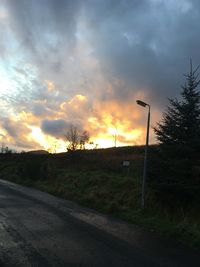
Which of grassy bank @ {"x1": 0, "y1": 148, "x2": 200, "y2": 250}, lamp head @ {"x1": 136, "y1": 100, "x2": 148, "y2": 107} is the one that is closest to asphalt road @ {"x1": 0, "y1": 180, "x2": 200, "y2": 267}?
grassy bank @ {"x1": 0, "y1": 148, "x2": 200, "y2": 250}

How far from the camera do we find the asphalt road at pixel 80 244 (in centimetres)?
908

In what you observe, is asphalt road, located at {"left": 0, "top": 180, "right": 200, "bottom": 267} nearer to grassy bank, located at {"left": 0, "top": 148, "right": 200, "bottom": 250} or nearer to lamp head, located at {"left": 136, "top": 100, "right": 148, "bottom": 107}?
grassy bank, located at {"left": 0, "top": 148, "right": 200, "bottom": 250}

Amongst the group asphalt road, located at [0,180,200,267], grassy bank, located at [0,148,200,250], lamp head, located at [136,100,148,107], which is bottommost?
asphalt road, located at [0,180,200,267]

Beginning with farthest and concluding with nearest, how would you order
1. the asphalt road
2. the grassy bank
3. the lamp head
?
the lamp head → the grassy bank → the asphalt road

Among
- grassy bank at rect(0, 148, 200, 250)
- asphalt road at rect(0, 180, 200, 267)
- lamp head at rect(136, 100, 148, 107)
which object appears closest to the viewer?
asphalt road at rect(0, 180, 200, 267)

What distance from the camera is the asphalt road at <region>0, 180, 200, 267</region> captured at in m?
9.08

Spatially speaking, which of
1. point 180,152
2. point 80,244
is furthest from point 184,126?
point 80,244

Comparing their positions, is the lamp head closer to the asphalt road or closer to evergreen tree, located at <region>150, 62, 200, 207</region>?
evergreen tree, located at <region>150, 62, 200, 207</region>

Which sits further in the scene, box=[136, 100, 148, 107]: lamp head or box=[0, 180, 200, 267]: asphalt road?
box=[136, 100, 148, 107]: lamp head

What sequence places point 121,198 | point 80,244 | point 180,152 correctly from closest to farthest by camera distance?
point 80,244 → point 180,152 → point 121,198

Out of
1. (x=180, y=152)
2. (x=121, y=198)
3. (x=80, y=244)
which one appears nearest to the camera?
(x=80, y=244)

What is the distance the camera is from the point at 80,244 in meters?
10.9

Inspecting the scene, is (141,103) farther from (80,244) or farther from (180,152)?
(80,244)

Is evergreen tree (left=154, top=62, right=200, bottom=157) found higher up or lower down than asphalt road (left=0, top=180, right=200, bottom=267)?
higher up
